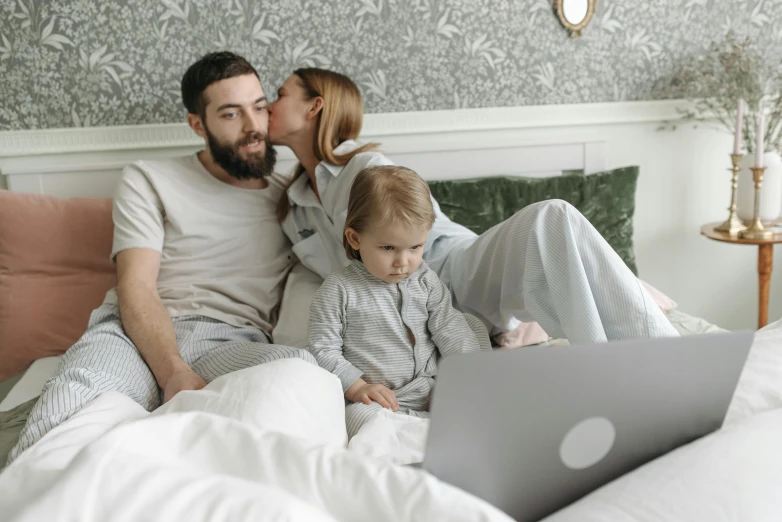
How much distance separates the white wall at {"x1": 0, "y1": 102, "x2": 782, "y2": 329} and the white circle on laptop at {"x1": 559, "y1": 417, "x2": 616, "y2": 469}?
5.32 feet

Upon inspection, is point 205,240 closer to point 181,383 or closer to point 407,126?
point 181,383

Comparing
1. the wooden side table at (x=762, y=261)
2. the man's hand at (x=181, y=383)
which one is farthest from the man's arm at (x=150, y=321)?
the wooden side table at (x=762, y=261)

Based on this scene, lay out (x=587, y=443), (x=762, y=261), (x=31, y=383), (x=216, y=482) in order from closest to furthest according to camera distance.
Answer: (x=216, y=482)
(x=587, y=443)
(x=31, y=383)
(x=762, y=261)

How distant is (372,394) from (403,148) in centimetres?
117

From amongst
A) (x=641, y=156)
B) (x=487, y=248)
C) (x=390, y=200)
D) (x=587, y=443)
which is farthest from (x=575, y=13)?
(x=587, y=443)

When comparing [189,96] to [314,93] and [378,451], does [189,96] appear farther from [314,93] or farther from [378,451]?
[378,451]

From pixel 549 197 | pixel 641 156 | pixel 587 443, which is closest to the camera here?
pixel 587 443

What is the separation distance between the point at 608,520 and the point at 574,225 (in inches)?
26.6

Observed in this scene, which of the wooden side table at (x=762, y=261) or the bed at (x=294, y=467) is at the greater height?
the bed at (x=294, y=467)

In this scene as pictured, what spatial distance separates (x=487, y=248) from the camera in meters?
1.54

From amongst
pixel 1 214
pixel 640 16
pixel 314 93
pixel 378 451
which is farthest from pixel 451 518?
pixel 640 16

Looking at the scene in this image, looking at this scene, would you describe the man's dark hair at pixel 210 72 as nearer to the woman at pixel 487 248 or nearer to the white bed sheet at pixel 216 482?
the woman at pixel 487 248

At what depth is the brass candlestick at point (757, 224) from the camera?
230 centimetres

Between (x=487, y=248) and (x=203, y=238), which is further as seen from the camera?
(x=203, y=238)
